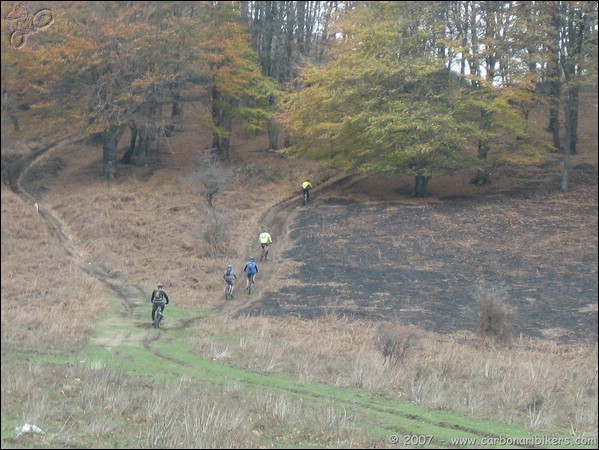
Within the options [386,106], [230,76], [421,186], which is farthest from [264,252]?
[230,76]

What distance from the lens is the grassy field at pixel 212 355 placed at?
1046 cm

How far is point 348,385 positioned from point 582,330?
456 inches

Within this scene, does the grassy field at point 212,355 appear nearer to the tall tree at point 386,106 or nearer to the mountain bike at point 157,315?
the mountain bike at point 157,315

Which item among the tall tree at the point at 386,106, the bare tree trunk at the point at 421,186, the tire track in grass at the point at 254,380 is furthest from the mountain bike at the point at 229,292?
the bare tree trunk at the point at 421,186

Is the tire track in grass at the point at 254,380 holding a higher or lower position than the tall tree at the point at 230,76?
lower

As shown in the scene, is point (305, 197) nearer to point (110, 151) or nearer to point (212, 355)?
point (110, 151)

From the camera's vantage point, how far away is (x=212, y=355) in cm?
1748

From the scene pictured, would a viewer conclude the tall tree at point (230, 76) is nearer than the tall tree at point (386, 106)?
No

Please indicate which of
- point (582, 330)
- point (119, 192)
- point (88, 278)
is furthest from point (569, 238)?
point (119, 192)

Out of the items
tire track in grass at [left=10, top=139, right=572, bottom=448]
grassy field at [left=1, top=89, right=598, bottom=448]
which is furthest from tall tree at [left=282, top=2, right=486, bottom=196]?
tire track in grass at [left=10, top=139, right=572, bottom=448]

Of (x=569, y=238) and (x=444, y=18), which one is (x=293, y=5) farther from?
(x=569, y=238)

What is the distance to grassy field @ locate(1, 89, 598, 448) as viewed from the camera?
10461 mm

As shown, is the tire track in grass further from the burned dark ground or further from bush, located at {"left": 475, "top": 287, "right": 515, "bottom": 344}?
bush, located at {"left": 475, "top": 287, "right": 515, "bottom": 344}

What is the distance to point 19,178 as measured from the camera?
39.5 m
